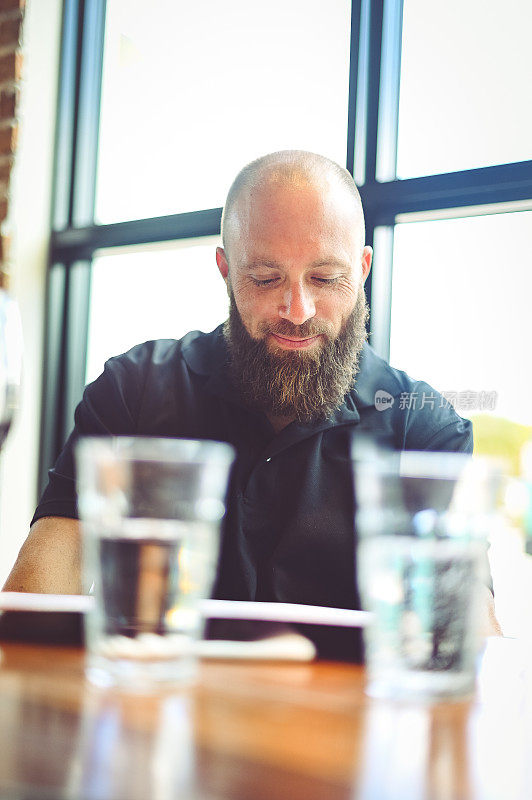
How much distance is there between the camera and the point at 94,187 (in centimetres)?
253

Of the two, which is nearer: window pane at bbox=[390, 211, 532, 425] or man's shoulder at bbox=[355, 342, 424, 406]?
man's shoulder at bbox=[355, 342, 424, 406]

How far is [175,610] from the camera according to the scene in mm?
426

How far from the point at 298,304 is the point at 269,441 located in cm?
24

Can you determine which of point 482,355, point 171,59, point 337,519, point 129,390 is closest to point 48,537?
point 129,390

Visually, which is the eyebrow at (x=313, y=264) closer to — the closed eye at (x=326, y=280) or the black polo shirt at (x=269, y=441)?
the closed eye at (x=326, y=280)

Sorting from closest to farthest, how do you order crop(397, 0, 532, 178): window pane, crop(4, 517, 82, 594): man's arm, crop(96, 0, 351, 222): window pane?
crop(4, 517, 82, 594): man's arm, crop(397, 0, 532, 178): window pane, crop(96, 0, 351, 222): window pane

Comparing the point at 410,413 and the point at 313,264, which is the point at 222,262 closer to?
the point at 313,264

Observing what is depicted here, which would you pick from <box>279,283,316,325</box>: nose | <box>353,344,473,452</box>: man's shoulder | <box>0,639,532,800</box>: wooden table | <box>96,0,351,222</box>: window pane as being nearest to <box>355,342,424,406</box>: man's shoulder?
<box>353,344,473,452</box>: man's shoulder

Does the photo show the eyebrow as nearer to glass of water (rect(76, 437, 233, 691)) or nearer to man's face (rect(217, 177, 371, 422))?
man's face (rect(217, 177, 371, 422))

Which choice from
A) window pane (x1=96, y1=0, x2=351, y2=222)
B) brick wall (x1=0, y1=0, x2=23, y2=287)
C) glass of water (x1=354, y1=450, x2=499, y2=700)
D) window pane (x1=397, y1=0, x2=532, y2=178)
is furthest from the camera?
brick wall (x1=0, y1=0, x2=23, y2=287)

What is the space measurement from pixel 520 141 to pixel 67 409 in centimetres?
149

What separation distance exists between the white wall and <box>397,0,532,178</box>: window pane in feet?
3.73

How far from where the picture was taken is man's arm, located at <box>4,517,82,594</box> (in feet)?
3.64

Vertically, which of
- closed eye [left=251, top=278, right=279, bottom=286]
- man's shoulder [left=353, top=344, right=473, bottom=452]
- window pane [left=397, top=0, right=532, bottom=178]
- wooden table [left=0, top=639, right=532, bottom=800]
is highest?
window pane [left=397, top=0, right=532, bottom=178]
